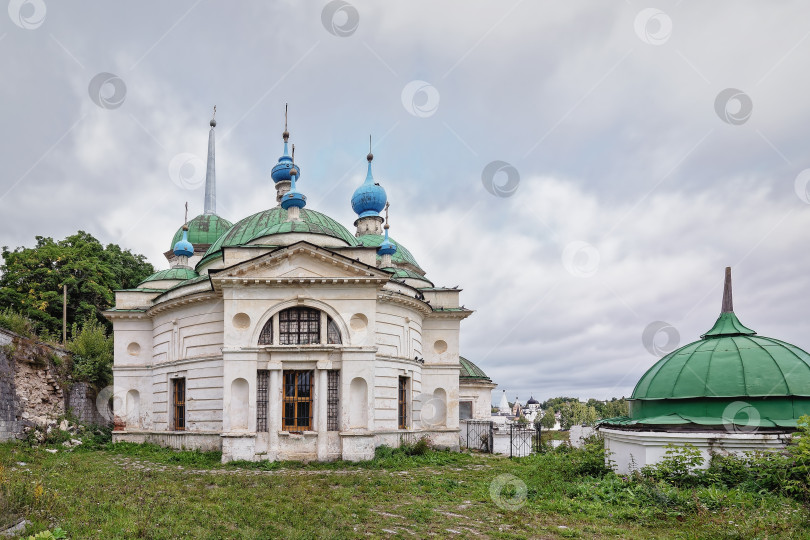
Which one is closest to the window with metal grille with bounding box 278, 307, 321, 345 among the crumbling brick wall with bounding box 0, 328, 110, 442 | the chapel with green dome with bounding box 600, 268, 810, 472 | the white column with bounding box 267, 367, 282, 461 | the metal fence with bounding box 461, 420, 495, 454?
the white column with bounding box 267, 367, 282, 461

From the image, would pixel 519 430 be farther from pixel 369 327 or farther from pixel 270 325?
pixel 270 325

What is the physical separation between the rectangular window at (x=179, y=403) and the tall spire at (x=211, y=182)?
23.7 m

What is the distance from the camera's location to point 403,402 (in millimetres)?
25141

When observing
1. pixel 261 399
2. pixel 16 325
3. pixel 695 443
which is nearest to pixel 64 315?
pixel 16 325

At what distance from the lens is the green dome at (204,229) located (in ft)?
135

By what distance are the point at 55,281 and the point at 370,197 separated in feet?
77.6

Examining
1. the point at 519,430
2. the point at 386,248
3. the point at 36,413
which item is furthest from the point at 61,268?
the point at 519,430

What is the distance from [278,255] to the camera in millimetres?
20500

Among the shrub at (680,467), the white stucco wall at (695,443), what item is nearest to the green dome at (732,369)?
the white stucco wall at (695,443)

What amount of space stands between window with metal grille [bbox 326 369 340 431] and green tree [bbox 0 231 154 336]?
2486cm

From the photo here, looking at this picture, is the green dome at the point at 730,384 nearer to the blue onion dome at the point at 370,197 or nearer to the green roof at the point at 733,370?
the green roof at the point at 733,370

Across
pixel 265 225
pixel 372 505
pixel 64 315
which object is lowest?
pixel 372 505

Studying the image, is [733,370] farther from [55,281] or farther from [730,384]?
[55,281]

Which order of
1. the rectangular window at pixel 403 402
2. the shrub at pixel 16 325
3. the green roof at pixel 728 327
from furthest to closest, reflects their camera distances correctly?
the shrub at pixel 16 325
the rectangular window at pixel 403 402
the green roof at pixel 728 327
